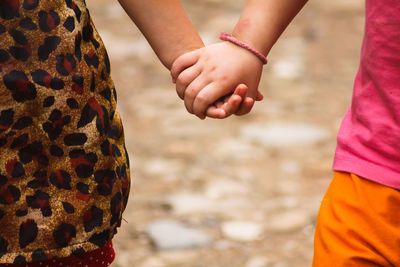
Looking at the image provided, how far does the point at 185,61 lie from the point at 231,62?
8cm

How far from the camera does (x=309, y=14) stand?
5.24m

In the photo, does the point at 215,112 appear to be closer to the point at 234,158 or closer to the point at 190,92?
the point at 190,92

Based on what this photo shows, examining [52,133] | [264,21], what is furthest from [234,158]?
[52,133]

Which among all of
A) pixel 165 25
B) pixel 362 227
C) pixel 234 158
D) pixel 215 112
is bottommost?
pixel 234 158

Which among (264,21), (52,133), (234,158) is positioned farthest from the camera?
(234,158)

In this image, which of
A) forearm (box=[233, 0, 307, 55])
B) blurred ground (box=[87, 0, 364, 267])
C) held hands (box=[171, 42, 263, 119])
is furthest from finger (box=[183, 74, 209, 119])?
blurred ground (box=[87, 0, 364, 267])

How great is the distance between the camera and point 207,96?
53.2 inches

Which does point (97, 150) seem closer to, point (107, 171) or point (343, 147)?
point (107, 171)

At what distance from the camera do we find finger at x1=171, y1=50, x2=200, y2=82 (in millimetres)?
1385

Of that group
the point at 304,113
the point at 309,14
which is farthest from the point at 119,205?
the point at 309,14

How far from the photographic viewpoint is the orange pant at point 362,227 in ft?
4.21

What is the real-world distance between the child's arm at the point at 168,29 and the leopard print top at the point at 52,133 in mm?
161

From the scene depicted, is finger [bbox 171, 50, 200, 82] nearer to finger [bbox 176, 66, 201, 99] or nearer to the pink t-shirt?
finger [bbox 176, 66, 201, 99]

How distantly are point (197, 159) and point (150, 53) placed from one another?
144 centimetres
